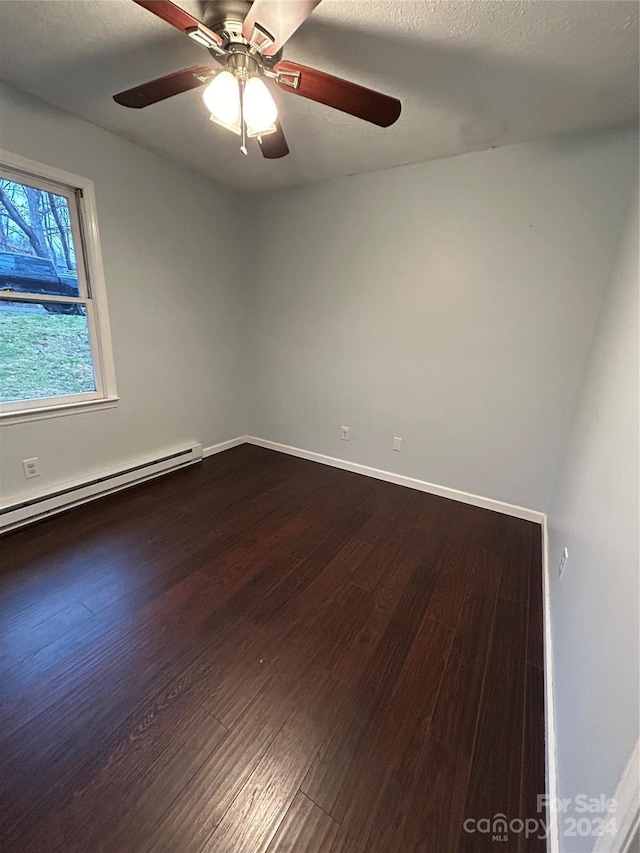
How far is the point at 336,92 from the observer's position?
1375 millimetres

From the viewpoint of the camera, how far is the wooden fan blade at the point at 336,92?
4.31 feet

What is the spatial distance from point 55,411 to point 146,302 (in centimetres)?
106

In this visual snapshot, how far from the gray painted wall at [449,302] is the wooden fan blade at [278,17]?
1.66 m

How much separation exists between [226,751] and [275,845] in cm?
29

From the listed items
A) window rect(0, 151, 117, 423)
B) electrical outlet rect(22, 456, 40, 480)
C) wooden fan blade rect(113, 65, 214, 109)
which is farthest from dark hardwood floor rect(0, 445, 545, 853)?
wooden fan blade rect(113, 65, 214, 109)

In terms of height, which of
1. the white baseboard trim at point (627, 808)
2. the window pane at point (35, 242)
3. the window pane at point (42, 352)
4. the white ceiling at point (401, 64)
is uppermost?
the white ceiling at point (401, 64)

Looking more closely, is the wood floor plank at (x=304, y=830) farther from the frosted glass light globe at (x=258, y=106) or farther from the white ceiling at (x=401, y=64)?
the white ceiling at (x=401, y=64)

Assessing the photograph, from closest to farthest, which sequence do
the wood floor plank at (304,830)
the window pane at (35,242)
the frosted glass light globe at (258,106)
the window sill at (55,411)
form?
the wood floor plank at (304,830) < the frosted glass light globe at (258,106) < the window pane at (35,242) < the window sill at (55,411)

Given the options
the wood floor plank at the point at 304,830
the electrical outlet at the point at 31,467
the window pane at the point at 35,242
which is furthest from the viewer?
the electrical outlet at the point at 31,467

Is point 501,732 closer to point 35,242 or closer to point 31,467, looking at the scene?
point 31,467

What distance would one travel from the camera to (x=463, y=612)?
1.76 meters

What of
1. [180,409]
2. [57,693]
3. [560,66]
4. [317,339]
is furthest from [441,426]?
[57,693]

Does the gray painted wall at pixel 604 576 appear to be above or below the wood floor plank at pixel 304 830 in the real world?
above

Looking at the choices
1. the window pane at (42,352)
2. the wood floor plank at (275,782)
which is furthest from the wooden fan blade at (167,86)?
the wood floor plank at (275,782)
